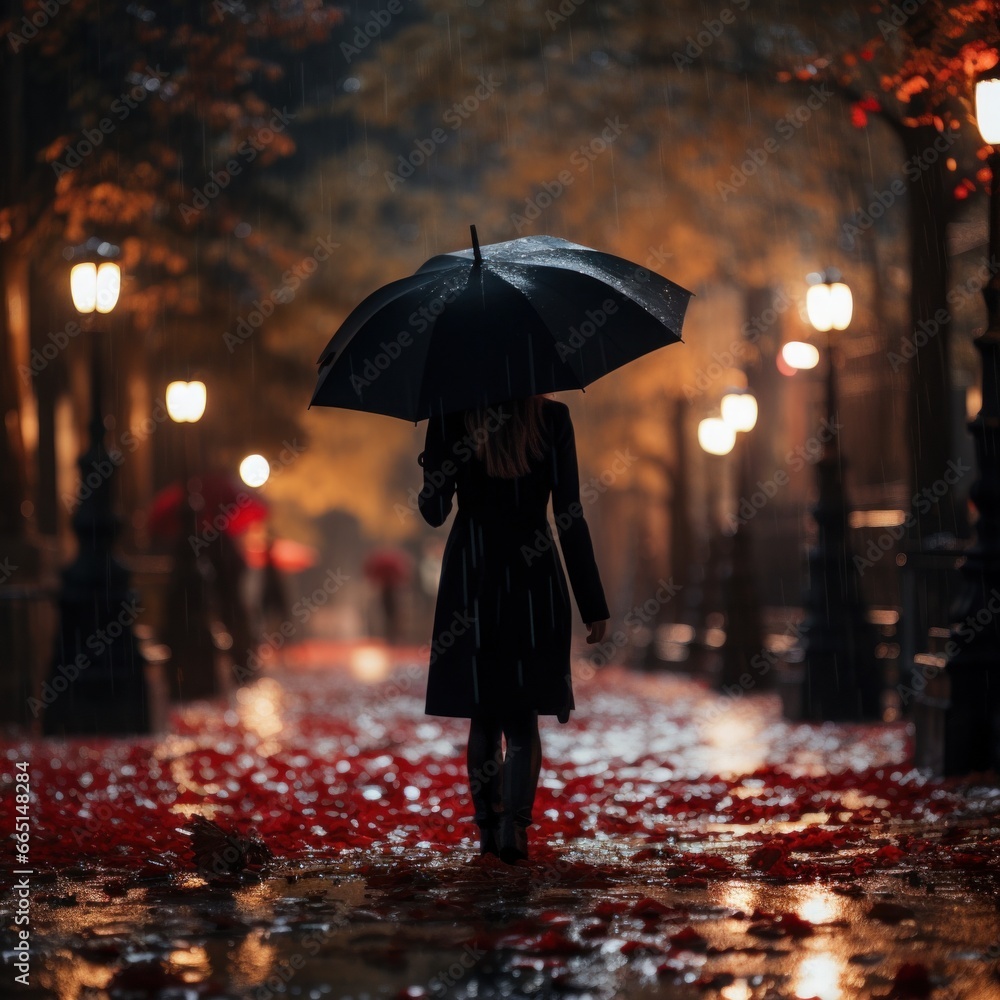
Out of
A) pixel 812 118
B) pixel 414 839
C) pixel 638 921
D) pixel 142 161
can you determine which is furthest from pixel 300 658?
pixel 638 921

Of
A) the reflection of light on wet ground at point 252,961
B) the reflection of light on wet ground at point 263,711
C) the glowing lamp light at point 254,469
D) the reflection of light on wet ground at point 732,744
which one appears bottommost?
the reflection of light on wet ground at point 263,711

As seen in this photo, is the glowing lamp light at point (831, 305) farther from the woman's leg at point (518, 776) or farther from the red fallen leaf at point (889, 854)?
the woman's leg at point (518, 776)

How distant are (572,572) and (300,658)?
28.4 meters

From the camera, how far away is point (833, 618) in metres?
14.5

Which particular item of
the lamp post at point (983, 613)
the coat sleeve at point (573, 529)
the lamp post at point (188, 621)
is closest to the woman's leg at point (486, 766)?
the coat sleeve at point (573, 529)

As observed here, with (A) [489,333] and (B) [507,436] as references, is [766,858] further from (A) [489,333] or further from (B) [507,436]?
(A) [489,333]

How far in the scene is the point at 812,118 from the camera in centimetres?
1571

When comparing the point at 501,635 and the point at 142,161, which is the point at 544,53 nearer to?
the point at 142,161

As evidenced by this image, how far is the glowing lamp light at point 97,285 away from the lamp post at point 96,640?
36.9 inches

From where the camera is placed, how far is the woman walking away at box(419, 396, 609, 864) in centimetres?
598

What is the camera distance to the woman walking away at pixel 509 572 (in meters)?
5.98

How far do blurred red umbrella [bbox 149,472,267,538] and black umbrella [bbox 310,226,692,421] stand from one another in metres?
13.2

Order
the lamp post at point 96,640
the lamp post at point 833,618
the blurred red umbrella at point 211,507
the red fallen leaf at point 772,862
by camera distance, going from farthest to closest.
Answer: the blurred red umbrella at point 211,507 → the lamp post at point 833,618 → the lamp post at point 96,640 → the red fallen leaf at point 772,862

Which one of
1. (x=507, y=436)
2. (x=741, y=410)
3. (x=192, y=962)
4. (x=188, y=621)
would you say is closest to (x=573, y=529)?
(x=507, y=436)
